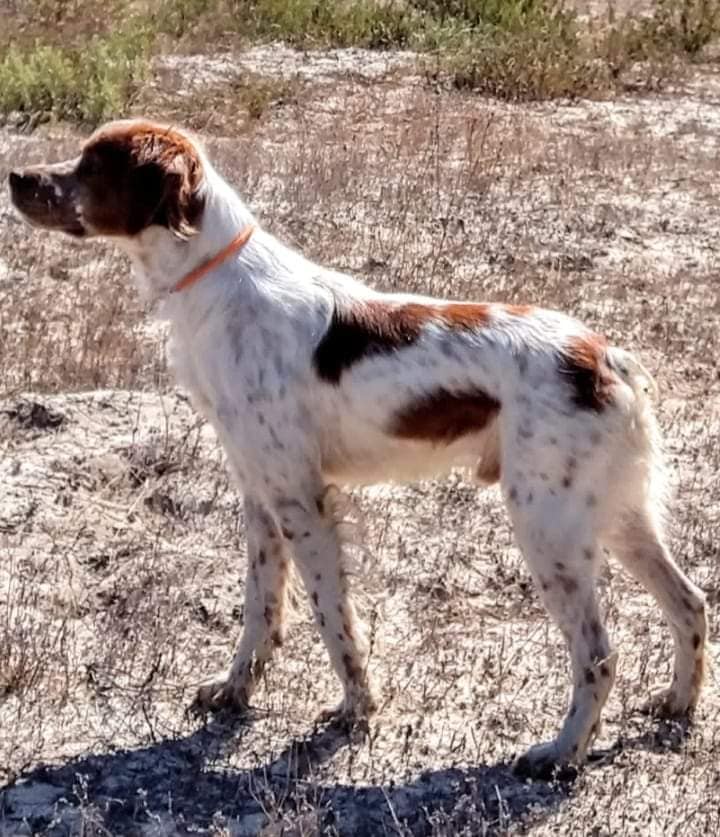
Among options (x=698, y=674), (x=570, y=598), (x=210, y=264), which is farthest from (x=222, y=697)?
(x=698, y=674)

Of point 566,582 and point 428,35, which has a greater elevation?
point 566,582

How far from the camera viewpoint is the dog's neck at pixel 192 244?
16.9 ft

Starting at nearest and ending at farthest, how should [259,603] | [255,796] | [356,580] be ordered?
1. [255,796]
2. [259,603]
3. [356,580]

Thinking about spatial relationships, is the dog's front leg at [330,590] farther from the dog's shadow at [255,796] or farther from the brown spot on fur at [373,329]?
the brown spot on fur at [373,329]

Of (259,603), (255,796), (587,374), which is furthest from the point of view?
(259,603)

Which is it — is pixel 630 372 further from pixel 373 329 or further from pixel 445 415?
pixel 373 329

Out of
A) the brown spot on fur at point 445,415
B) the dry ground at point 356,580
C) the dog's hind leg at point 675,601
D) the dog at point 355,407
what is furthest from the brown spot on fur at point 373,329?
the dog's hind leg at point 675,601

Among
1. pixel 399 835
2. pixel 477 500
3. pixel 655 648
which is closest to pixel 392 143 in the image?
pixel 477 500

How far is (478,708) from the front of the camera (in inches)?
208

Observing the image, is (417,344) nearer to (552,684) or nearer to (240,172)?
(552,684)

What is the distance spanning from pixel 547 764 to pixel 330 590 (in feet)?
2.63

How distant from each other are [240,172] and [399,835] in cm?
716

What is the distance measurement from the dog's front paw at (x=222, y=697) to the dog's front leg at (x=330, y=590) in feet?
0.86

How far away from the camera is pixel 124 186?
16.8 feet
